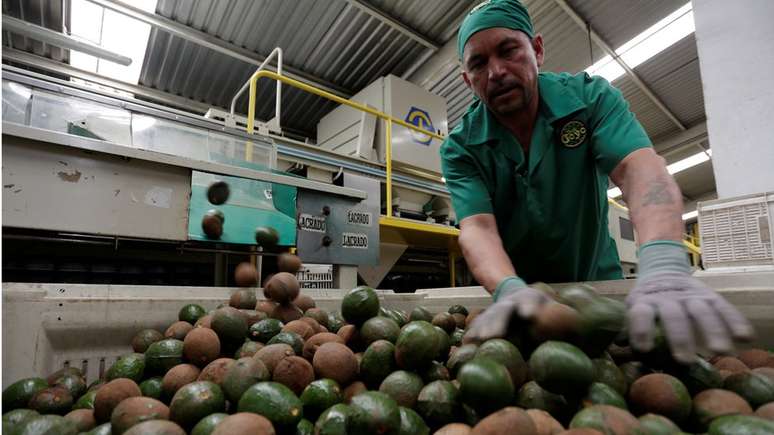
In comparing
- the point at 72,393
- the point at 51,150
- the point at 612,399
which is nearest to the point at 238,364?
the point at 72,393

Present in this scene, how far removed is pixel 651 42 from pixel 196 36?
838cm

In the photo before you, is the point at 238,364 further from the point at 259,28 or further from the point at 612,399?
the point at 259,28

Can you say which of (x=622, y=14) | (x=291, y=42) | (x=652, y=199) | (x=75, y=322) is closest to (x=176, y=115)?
(x=75, y=322)

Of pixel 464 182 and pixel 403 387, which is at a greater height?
pixel 464 182

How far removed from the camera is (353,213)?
336 cm

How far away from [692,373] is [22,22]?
316 inches

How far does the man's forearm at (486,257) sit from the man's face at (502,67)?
2.12 ft

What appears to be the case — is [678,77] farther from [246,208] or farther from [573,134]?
[246,208]

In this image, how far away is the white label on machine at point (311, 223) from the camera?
3055 mm

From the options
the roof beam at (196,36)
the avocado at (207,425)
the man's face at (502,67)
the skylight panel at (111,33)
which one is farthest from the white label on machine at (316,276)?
the skylight panel at (111,33)

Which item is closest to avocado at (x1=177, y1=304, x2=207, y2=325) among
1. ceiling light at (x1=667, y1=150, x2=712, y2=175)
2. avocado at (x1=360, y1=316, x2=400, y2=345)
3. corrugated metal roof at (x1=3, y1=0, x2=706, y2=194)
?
avocado at (x1=360, y1=316, x2=400, y2=345)

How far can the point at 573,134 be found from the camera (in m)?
2.19

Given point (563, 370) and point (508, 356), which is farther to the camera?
point (508, 356)

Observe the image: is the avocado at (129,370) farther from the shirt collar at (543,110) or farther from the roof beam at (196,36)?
the roof beam at (196,36)
